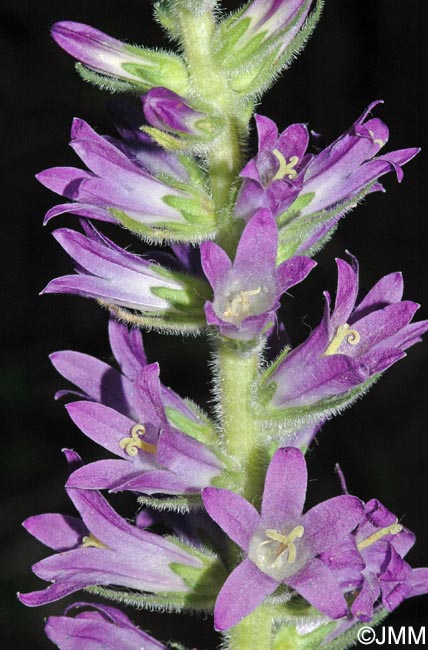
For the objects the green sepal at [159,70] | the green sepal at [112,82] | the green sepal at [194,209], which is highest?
the green sepal at [159,70]


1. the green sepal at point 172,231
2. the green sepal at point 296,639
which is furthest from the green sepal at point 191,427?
the green sepal at point 296,639

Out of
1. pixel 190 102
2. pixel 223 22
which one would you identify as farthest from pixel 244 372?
pixel 223 22

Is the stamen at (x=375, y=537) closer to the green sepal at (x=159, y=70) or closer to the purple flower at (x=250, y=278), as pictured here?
the purple flower at (x=250, y=278)

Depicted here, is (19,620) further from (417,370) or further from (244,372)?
(244,372)

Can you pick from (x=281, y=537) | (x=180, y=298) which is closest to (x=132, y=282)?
(x=180, y=298)

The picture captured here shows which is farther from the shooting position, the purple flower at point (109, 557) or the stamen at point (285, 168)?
the purple flower at point (109, 557)

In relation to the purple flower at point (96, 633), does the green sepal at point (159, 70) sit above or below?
above

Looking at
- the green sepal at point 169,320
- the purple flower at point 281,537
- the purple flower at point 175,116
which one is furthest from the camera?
the green sepal at point 169,320
